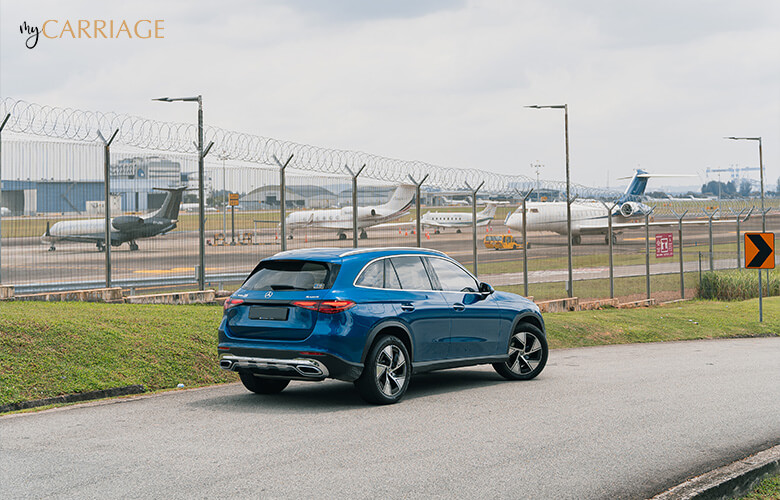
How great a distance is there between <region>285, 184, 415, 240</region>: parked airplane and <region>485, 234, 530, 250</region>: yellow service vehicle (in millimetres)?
3926

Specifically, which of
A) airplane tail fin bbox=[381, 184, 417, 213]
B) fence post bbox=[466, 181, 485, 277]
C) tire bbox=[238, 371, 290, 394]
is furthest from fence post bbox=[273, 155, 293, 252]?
tire bbox=[238, 371, 290, 394]

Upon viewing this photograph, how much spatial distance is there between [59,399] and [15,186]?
758 centimetres

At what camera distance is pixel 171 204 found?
18.2 meters

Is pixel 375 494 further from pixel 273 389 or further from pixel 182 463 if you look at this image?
pixel 273 389

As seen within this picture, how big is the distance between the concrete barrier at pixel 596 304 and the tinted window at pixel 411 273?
14.7 meters

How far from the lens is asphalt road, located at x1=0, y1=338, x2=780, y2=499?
21.5 feet

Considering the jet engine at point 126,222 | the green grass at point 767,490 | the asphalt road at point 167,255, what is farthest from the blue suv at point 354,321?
the jet engine at point 126,222

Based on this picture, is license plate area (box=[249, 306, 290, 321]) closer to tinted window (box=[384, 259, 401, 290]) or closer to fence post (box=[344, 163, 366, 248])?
tinted window (box=[384, 259, 401, 290])

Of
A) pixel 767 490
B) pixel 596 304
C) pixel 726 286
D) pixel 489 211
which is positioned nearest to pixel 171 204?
pixel 489 211

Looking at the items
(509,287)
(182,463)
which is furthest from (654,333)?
(182,463)

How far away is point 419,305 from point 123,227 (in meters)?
8.96

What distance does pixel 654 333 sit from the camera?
20812mm

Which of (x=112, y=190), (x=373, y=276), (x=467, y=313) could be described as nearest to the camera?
(x=373, y=276)

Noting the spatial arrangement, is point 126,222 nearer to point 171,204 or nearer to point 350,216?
point 171,204
